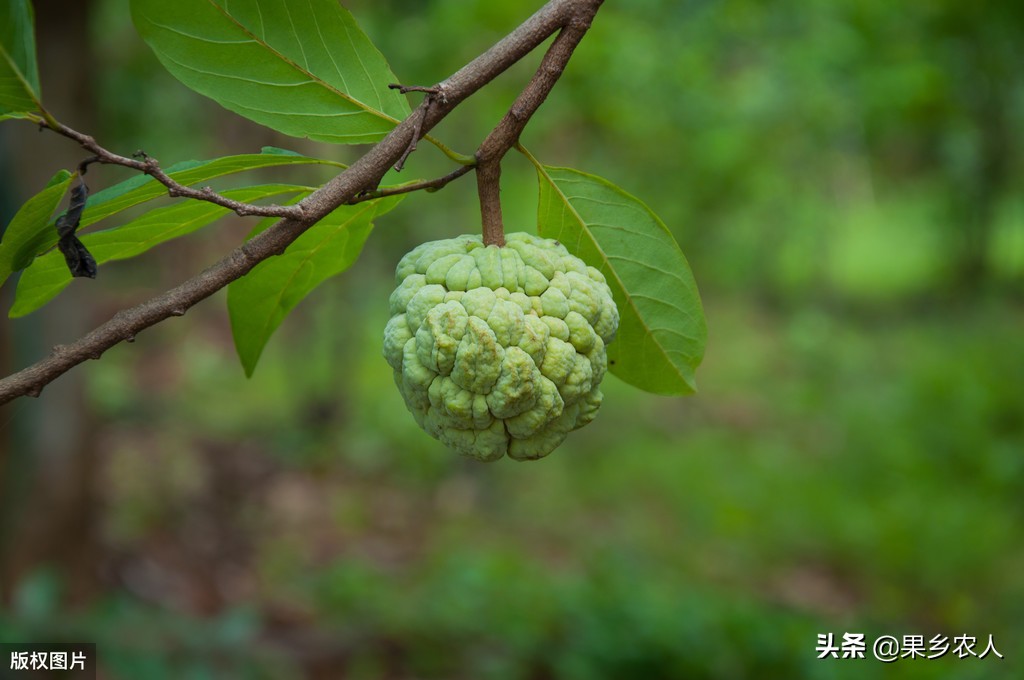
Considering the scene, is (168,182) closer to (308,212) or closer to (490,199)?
(308,212)

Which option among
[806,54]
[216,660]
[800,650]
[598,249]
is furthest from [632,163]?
[598,249]

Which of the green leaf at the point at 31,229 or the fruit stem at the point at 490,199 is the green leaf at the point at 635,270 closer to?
the fruit stem at the point at 490,199

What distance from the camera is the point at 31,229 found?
30.5 inches

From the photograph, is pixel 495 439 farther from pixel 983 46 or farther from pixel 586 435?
pixel 983 46

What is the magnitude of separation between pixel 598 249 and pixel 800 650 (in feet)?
8.27

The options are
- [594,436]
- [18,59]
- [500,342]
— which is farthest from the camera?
[594,436]

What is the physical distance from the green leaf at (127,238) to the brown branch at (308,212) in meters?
0.15

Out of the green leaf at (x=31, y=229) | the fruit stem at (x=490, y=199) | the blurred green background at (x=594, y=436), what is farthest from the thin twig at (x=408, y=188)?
the blurred green background at (x=594, y=436)

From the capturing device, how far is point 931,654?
3.07m

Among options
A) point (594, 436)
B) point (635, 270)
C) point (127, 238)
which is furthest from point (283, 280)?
point (594, 436)

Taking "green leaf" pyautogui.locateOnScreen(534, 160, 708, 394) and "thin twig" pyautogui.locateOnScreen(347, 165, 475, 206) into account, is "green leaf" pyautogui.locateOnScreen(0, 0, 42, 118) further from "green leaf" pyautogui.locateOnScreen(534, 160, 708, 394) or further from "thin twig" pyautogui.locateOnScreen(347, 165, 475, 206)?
"green leaf" pyautogui.locateOnScreen(534, 160, 708, 394)

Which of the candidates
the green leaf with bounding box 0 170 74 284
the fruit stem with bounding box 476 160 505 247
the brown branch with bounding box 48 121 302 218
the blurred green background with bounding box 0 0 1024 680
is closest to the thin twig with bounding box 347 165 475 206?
the fruit stem with bounding box 476 160 505 247

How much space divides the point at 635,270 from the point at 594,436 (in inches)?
198

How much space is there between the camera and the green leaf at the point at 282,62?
0.88m
